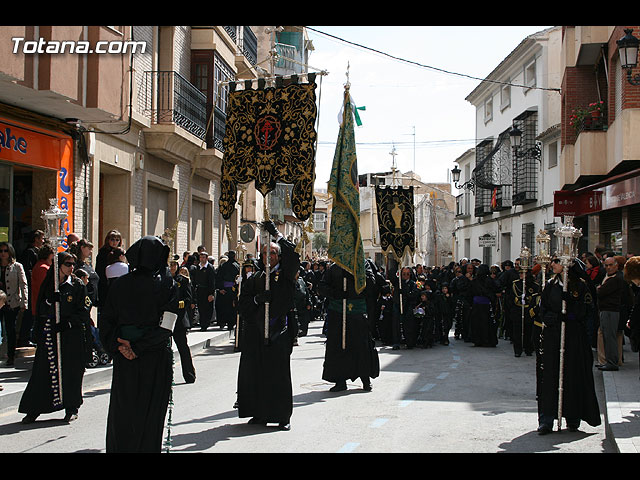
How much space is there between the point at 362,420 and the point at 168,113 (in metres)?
12.7

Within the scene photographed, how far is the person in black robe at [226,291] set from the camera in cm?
1845

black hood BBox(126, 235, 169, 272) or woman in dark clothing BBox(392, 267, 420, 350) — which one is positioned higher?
black hood BBox(126, 235, 169, 272)

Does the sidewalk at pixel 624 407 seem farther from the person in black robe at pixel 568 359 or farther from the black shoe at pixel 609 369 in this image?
the person in black robe at pixel 568 359

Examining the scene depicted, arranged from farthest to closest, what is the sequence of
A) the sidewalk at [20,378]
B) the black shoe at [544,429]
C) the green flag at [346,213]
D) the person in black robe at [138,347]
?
1. the green flag at [346,213]
2. the sidewalk at [20,378]
3. the black shoe at [544,429]
4. the person in black robe at [138,347]

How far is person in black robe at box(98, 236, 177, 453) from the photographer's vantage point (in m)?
5.92

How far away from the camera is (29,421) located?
26.5ft

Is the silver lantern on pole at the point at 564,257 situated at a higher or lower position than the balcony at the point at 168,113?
lower

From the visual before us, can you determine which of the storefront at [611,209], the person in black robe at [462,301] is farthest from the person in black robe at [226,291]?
the storefront at [611,209]

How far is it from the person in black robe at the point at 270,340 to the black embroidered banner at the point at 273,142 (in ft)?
6.14

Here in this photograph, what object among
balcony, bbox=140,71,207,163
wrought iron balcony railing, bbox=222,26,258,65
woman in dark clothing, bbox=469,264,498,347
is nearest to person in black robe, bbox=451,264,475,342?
woman in dark clothing, bbox=469,264,498,347

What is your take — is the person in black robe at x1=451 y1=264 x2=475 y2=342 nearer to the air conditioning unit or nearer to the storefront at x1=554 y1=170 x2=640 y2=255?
the storefront at x1=554 y1=170 x2=640 y2=255

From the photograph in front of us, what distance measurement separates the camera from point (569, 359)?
7.98 metres

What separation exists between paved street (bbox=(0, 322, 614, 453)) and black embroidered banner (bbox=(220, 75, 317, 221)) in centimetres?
259
